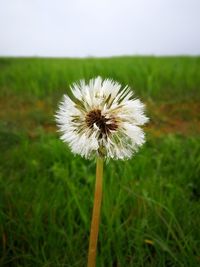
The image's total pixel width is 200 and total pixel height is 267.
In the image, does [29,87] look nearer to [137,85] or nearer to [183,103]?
[137,85]

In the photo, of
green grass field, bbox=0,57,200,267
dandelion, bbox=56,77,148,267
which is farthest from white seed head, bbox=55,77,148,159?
green grass field, bbox=0,57,200,267

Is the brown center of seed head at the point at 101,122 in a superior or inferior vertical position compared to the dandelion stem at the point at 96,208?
superior

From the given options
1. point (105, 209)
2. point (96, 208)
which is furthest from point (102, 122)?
point (105, 209)

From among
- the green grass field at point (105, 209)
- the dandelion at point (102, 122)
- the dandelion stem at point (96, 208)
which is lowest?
the green grass field at point (105, 209)

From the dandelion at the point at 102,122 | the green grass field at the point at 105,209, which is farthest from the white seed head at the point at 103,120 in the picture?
the green grass field at the point at 105,209

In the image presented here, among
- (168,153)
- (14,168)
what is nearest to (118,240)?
(14,168)

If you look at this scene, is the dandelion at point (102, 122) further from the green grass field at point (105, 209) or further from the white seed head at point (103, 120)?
the green grass field at point (105, 209)

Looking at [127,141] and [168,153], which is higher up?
[127,141]

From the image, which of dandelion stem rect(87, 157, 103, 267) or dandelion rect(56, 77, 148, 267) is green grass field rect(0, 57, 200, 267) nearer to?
dandelion stem rect(87, 157, 103, 267)
